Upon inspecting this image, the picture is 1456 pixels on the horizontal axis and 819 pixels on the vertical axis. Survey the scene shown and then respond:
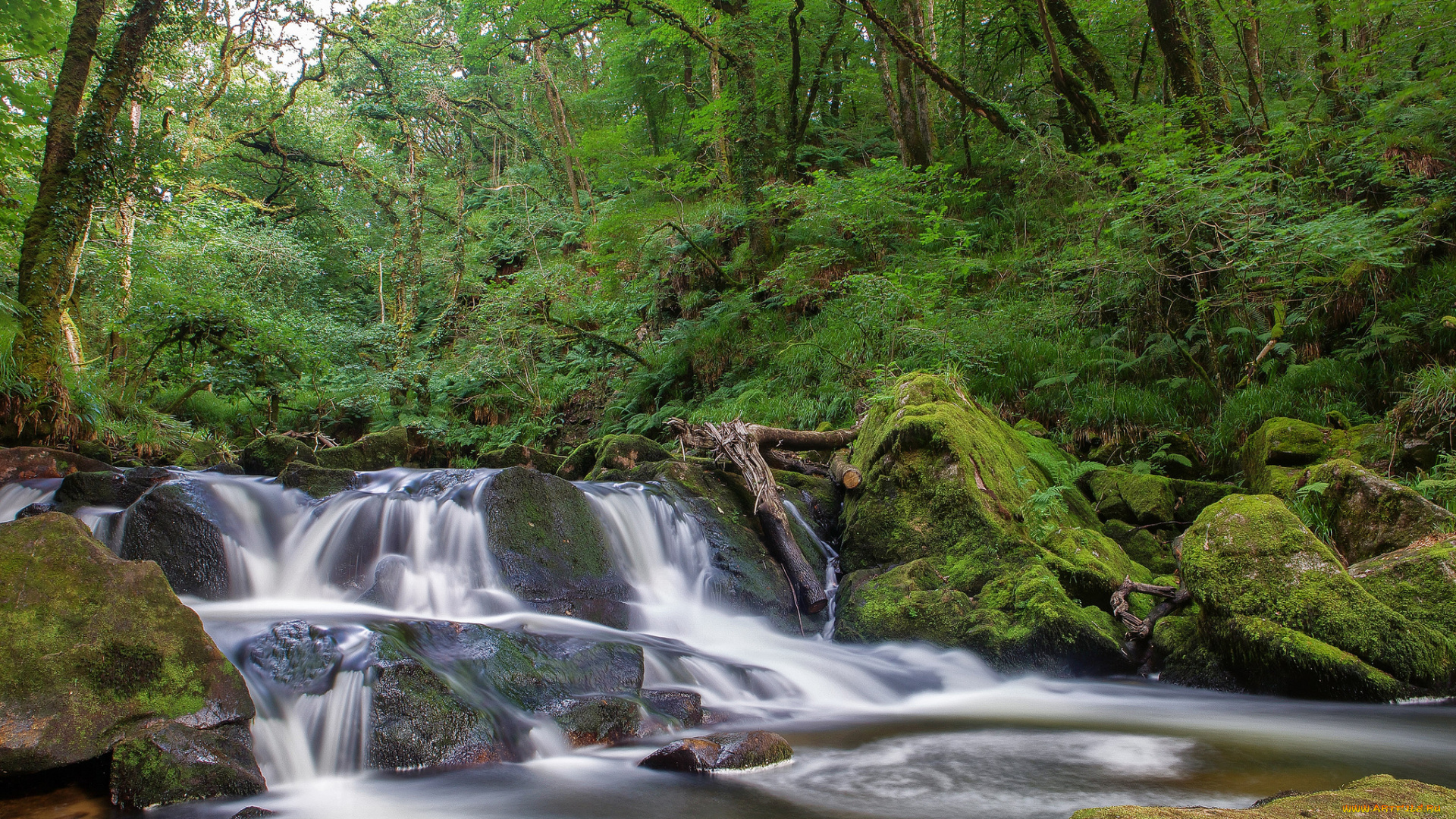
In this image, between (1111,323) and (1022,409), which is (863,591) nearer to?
(1022,409)

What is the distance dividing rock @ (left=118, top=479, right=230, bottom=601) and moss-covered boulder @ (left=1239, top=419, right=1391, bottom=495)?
9.26 metres

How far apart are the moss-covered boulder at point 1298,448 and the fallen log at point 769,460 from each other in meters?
4.18

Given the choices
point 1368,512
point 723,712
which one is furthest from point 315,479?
point 1368,512

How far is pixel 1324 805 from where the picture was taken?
210 cm

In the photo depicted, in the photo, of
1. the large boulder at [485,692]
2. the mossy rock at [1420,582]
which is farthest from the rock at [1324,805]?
the mossy rock at [1420,582]

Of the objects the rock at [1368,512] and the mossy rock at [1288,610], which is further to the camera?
the rock at [1368,512]

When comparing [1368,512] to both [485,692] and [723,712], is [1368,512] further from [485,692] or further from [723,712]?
[485,692]

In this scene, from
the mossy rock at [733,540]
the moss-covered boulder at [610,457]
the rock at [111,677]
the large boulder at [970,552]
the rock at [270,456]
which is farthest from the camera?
the rock at [270,456]

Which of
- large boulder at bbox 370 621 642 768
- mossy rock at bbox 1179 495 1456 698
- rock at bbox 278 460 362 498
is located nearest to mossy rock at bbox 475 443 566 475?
rock at bbox 278 460 362 498

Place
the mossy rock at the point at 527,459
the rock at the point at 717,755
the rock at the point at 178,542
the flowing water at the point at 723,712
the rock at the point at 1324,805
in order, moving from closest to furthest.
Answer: the rock at the point at 1324,805 < the flowing water at the point at 723,712 < the rock at the point at 717,755 < the rock at the point at 178,542 < the mossy rock at the point at 527,459

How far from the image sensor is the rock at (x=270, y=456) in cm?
940

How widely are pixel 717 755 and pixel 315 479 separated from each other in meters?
5.64

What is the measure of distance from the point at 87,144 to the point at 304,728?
350 inches

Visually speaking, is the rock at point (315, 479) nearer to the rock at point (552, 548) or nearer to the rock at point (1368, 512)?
the rock at point (552, 548)
